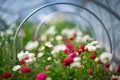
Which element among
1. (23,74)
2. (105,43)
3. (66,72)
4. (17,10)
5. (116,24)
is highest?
(17,10)

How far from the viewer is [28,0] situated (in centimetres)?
1563

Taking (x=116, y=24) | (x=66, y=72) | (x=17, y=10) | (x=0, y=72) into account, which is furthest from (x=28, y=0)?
(x=66, y=72)

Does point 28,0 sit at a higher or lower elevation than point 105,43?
higher

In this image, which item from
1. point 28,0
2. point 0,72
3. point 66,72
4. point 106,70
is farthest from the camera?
point 28,0

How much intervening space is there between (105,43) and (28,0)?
19.2 feet

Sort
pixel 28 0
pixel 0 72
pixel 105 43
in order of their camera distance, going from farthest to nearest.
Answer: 1. pixel 28 0
2. pixel 105 43
3. pixel 0 72

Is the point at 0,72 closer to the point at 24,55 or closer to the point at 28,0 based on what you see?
the point at 24,55

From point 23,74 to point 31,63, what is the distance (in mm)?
172

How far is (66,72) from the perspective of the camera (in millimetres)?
4836

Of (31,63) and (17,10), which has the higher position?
(17,10)

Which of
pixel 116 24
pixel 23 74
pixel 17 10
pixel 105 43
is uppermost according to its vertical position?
pixel 17 10

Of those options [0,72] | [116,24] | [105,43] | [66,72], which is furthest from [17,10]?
[66,72]

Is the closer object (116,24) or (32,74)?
(32,74)

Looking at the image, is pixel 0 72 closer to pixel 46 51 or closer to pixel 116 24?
pixel 46 51
